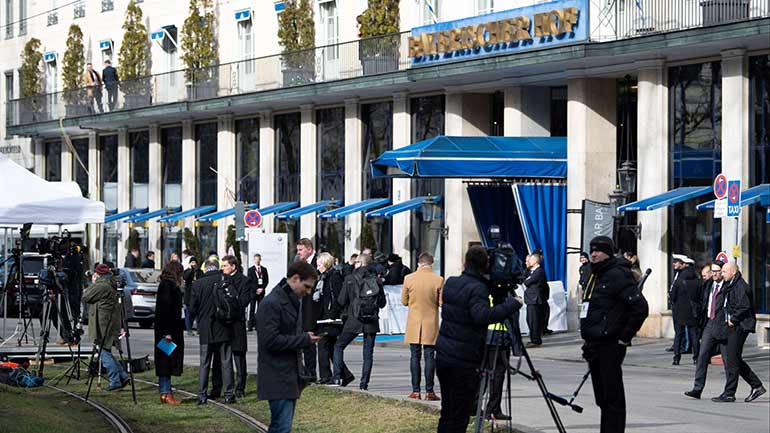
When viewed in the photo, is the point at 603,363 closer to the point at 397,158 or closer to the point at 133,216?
the point at 397,158

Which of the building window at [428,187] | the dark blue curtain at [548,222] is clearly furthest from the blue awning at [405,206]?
the dark blue curtain at [548,222]

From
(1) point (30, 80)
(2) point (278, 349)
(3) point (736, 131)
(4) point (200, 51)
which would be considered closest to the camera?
(2) point (278, 349)

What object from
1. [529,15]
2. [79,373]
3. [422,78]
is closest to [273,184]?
[422,78]

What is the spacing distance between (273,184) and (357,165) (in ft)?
15.4

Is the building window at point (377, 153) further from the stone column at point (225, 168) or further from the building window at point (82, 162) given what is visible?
the building window at point (82, 162)

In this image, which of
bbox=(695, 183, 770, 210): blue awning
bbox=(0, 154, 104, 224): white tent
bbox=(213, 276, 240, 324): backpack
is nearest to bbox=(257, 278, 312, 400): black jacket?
bbox=(213, 276, 240, 324): backpack

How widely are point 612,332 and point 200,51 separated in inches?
1467

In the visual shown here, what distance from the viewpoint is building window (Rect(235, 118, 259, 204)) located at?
1919 inches

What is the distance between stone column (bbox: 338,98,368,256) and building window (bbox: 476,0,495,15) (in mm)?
5684

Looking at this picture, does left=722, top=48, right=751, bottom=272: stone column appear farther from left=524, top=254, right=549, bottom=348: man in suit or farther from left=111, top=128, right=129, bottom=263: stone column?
left=111, top=128, right=129, bottom=263: stone column

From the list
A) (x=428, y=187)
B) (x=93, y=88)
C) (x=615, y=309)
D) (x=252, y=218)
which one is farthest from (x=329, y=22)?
(x=615, y=309)

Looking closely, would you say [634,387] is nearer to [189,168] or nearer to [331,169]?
[331,169]

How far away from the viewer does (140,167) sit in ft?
182

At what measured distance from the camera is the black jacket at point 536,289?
30.9m
